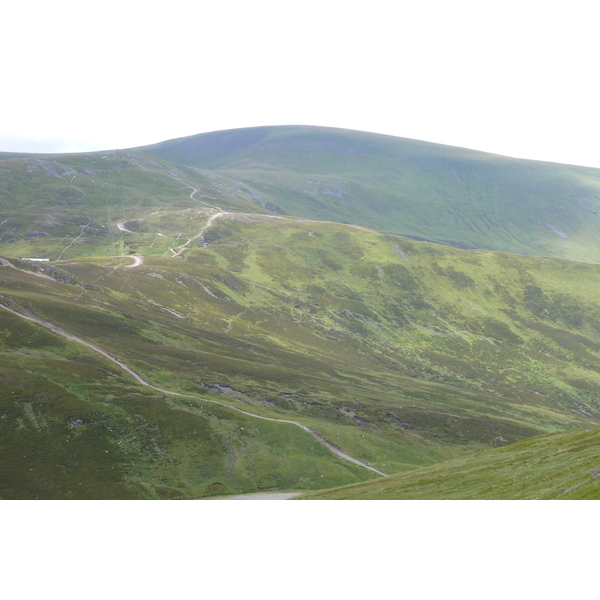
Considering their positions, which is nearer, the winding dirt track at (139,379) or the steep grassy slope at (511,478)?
the steep grassy slope at (511,478)

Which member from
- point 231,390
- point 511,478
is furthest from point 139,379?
point 511,478

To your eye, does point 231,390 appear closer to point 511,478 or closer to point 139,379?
point 139,379

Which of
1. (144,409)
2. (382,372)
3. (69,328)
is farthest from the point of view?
(382,372)

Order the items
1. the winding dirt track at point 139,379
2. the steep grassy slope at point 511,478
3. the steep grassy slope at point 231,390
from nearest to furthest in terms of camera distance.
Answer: the steep grassy slope at point 511,478, the steep grassy slope at point 231,390, the winding dirt track at point 139,379

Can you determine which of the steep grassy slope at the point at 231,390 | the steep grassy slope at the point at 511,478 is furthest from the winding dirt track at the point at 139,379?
the steep grassy slope at the point at 511,478

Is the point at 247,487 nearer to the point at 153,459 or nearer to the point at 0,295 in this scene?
the point at 153,459

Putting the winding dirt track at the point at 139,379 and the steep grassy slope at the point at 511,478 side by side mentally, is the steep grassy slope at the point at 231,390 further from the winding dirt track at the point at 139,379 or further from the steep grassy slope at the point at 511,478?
the steep grassy slope at the point at 511,478

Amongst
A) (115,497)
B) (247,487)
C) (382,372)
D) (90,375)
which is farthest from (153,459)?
(382,372)

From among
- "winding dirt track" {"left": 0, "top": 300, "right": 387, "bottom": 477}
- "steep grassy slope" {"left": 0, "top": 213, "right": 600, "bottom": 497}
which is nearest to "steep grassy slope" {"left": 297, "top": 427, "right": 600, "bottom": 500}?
"steep grassy slope" {"left": 0, "top": 213, "right": 600, "bottom": 497}
